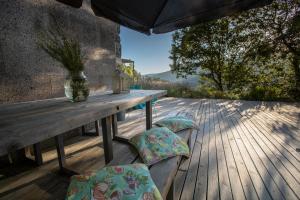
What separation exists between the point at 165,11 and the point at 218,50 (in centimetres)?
618

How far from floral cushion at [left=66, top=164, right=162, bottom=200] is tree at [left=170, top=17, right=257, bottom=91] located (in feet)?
24.3

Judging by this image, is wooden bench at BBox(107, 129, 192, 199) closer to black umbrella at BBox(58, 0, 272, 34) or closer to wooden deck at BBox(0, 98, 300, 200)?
wooden deck at BBox(0, 98, 300, 200)

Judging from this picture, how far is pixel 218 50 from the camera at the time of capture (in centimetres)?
707

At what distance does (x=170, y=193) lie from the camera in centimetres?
104

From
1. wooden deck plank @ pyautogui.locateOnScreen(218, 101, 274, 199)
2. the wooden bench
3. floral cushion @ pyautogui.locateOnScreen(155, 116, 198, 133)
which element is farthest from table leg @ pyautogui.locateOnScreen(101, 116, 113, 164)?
wooden deck plank @ pyautogui.locateOnScreen(218, 101, 274, 199)

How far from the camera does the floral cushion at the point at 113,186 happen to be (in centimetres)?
61

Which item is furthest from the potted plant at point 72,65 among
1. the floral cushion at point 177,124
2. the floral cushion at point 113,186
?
the floral cushion at point 177,124

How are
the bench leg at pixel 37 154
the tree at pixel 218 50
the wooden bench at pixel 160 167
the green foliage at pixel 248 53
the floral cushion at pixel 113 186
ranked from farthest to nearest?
the tree at pixel 218 50 → the green foliage at pixel 248 53 → the bench leg at pixel 37 154 → the wooden bench at pixel 160 167 → the floral cushion at pixel 113 186

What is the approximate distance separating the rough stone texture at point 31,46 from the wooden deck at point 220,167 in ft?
2.92

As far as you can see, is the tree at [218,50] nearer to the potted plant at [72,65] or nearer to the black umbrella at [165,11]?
the black umbrella at [165,11]

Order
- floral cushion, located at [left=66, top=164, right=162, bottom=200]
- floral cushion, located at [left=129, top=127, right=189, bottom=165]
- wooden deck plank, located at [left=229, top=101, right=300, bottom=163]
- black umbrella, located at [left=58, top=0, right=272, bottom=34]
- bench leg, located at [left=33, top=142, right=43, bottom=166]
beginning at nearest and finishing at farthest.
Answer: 1. floral cushion, located at [left=66, top=164, right=162, bottom=200]
2. floral cushion, located at [left=129, top=127, right=189, bottom=165]
3. black umbrella, located at [left=58, top=0, right=272, bottom=34]
4. bench leg, located at [left=33, top=142, right=43, bottom=166]
5. wooden deck plank, located at [left=229, top=101, right=300, bottom=163]

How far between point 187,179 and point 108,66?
2.67 metres

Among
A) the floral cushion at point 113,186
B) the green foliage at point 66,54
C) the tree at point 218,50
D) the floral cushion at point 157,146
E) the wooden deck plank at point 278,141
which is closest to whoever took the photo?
the floral cushion at point 113,186

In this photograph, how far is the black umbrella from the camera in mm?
1512
